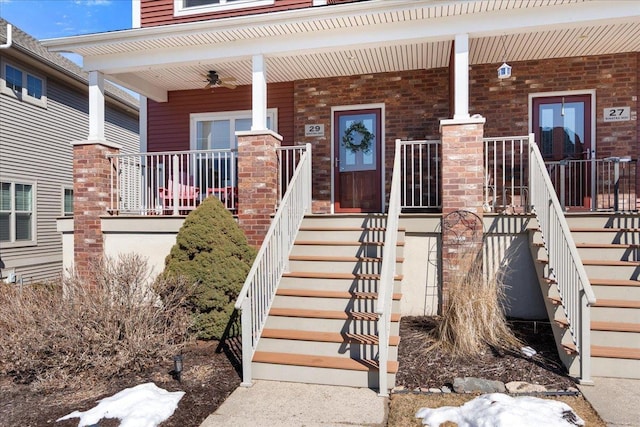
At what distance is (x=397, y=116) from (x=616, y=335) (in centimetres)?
483

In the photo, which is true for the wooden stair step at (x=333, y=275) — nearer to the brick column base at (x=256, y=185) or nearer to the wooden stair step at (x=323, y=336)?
the wooden stair step at (x=323, y=336)

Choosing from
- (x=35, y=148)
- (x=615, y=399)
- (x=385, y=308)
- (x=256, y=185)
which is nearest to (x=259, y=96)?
(x=256, y=185)

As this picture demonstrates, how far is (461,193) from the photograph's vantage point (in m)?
5.53

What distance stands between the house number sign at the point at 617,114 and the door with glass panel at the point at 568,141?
23 cm

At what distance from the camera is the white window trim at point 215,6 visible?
7699 millimetres

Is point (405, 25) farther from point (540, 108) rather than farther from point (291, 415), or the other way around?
point (291, 415)

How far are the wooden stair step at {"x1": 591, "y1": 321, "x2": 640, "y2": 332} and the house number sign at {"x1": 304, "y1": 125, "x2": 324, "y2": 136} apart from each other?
5.28 metres

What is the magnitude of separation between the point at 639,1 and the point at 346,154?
459 cm

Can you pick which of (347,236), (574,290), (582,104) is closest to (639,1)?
(582,104)

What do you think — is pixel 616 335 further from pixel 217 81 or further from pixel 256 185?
pixel 217 81

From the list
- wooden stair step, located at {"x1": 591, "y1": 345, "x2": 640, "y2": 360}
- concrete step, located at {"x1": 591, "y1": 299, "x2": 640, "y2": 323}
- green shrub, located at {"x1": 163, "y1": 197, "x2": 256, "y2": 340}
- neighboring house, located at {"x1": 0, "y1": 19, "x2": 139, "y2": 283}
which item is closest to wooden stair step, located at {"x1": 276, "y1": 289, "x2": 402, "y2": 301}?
green shrub, located at {"x1": 163, "y1": 197, "x2": 256, "y2": 340}

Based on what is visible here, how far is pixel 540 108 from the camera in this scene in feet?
23.9

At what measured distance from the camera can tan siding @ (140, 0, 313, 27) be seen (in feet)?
25.2

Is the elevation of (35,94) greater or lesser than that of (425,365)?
greater
